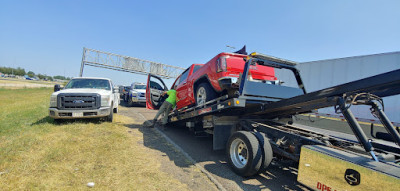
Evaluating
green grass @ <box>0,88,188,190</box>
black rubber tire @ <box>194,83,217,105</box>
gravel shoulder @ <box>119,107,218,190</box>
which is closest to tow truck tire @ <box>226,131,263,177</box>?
gravel shoulder @ <box>119,107,218,190</box>

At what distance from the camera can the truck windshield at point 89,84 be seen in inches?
296

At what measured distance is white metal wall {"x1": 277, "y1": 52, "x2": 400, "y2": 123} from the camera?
805 centimetres

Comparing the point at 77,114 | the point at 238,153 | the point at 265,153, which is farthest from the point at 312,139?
the point at 77,114

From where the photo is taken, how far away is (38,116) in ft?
24.7

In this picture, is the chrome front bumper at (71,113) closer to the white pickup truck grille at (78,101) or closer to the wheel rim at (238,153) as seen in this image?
the white pickup truck grille at (78,101)

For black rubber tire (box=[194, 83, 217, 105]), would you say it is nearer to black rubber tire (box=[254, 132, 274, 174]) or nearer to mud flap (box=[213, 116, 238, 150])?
mud flap (box=[213, 116, 238, 150])

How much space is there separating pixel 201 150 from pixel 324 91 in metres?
3.22

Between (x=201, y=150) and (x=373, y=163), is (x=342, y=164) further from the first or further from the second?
(x=201, y=150)

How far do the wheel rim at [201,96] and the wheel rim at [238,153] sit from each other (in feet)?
4.51

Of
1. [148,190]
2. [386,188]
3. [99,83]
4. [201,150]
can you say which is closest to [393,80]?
[386,188]

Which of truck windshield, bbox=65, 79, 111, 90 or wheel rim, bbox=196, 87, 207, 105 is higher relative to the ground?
truck windshield, bbox=65, 79, 111, 90

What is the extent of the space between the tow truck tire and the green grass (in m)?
1.06

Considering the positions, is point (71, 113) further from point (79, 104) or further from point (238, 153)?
point (238, 153)

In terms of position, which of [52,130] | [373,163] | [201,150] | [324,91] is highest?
[324,91]
